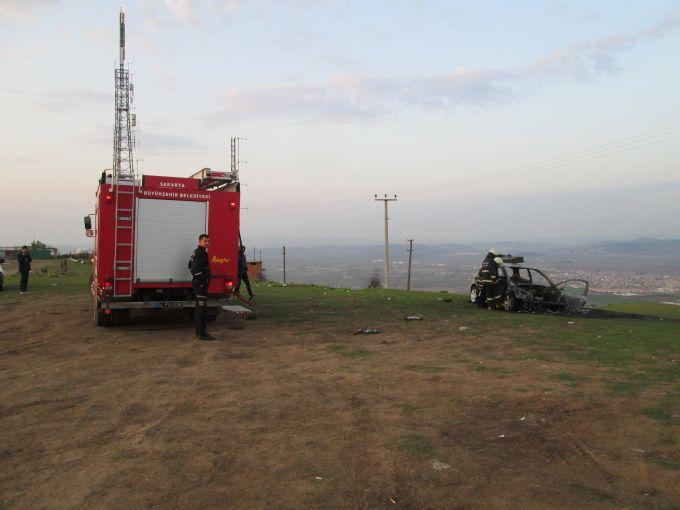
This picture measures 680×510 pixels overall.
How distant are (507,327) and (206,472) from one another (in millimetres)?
9628

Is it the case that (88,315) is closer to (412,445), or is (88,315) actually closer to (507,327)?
(507,327)

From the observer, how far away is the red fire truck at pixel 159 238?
11.1 meters

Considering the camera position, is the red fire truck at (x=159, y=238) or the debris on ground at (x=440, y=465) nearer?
the debris on ground at (x=440, y=465)

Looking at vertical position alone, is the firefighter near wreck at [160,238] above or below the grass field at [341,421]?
above

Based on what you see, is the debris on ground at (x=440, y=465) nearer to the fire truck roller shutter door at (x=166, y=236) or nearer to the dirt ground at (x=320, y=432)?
the dirt ground at (x=320, y=432)

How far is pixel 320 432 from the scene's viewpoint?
518cm

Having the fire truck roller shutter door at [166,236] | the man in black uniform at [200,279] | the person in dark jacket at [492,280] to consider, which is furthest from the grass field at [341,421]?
the person in dark jacket at [492,280]

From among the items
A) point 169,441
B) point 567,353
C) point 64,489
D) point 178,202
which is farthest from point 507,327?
point 64,489

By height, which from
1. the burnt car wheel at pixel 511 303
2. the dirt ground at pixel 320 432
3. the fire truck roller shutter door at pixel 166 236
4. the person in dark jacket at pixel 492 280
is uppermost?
the fire truck roller shutter door at pixel 166 236

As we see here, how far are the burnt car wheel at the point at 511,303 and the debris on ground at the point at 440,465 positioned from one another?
41.0 feet

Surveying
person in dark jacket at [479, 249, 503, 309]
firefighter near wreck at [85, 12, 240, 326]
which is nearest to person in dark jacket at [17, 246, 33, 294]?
firefighter near wreck at [85, 12, 240, 326]

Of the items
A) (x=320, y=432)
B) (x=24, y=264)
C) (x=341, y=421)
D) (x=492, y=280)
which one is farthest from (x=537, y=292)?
(x=24, y=264)

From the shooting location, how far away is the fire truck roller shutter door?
11359mm

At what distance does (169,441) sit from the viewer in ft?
16.2
